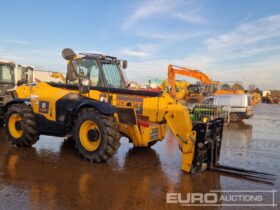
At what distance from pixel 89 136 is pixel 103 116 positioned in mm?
606

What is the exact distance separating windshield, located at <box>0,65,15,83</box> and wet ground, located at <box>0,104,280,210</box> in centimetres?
489

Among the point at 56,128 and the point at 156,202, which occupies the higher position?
the point at 56,128

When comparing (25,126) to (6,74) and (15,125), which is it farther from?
(6,74)

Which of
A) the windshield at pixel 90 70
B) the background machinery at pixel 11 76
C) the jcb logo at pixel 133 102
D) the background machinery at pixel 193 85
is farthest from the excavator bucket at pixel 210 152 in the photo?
the background machinery at pixel 193 85

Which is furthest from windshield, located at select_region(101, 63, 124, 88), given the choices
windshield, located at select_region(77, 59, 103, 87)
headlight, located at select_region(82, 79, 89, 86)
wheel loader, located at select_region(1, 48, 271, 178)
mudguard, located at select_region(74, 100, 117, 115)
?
mudguard, located at select_region(74, 100, 117, 115)

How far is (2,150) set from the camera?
8.15 meters

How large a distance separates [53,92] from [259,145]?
688cm

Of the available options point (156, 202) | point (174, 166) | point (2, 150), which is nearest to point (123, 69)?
point (174, 166)

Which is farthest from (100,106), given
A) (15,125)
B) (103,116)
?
(15,125)

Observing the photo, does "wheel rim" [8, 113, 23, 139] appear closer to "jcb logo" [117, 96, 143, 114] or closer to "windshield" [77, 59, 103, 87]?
"windshield" [77, 59, 103, 87]

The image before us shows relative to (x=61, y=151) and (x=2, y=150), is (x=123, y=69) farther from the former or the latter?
(x=2, y=150)

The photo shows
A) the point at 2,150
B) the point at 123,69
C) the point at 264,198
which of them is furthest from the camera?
the point at 123,69

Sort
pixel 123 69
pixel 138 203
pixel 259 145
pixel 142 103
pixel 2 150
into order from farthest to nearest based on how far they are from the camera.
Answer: pixel 259 145
pixel 123 69
pixel 2 150
pixel 142 103
pixel 138 203

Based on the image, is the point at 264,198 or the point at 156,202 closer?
the point at 156,202
